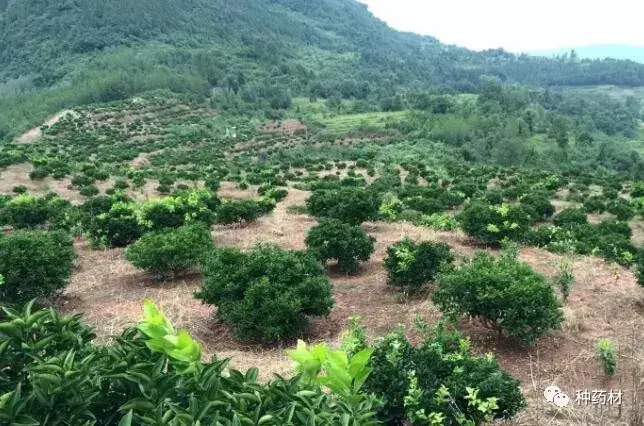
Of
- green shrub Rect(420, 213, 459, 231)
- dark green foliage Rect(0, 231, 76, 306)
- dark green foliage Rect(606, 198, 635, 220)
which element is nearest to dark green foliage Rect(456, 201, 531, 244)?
green shrub Rect(420, 213, 459, 231)

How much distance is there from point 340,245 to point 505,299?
144 inches

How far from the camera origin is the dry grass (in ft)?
16.3

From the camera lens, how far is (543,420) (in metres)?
4.30

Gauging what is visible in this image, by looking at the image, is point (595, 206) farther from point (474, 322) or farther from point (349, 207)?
point (474, 322)

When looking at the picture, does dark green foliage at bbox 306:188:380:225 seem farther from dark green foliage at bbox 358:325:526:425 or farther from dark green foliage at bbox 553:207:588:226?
dark green foliage at bbox 358:325:526:425

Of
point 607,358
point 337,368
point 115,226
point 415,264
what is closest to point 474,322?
point 415,264

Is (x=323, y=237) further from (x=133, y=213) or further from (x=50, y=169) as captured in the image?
(x=50, y=169)

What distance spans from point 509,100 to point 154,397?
3826 inches

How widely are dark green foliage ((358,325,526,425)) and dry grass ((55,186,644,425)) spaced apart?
25cm

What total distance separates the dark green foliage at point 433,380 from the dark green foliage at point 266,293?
2.28 m

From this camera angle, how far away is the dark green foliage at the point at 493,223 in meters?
11.0

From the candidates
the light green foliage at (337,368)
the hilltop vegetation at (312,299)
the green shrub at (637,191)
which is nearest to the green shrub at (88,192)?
the hilltop vegetation at (312,299)

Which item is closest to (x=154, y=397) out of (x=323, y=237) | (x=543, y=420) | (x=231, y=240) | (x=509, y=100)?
(x=543, y=420)

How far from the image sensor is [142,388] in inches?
92.4
